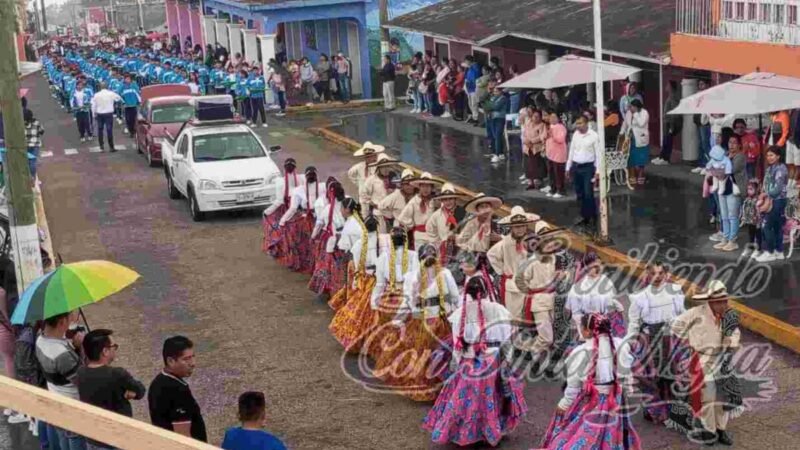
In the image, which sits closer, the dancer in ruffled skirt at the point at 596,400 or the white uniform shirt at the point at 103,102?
the dancer in ruffled skirt at the point at 596,400

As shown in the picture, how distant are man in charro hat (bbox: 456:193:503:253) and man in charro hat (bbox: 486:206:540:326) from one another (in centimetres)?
104

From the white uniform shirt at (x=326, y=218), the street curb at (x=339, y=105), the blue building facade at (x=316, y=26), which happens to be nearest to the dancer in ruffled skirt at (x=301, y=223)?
the white uniform shirt at (x=326, y=218)

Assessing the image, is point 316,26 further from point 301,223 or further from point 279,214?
Answer: point 301,223

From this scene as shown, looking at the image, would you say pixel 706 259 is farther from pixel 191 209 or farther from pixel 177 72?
pixel 177 72

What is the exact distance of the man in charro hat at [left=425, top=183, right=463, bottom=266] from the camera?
13805 millimetres

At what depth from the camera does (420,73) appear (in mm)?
32094

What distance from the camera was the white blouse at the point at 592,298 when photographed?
1099 centimetres

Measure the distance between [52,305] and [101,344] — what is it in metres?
0.99

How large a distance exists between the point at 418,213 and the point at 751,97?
4825mm

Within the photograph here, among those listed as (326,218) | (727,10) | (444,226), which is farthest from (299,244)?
(727,10)

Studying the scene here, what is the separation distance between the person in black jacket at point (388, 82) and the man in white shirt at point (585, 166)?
16099 mm

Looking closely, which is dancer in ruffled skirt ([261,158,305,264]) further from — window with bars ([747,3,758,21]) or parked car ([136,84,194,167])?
parked car ([136,84,194,167])

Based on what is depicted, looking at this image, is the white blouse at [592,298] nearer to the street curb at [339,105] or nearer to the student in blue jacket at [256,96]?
the student in blue jacket at [256,96]

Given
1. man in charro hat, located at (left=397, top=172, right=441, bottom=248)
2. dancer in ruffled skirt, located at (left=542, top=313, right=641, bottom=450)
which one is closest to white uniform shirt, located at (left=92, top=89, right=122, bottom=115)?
man in charro hat, located at (left=397, top=172, right=441, bottom=248)
